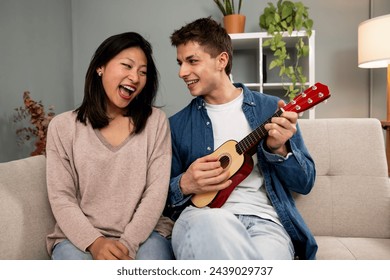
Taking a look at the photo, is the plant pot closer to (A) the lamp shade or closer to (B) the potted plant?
(B) the potted plant

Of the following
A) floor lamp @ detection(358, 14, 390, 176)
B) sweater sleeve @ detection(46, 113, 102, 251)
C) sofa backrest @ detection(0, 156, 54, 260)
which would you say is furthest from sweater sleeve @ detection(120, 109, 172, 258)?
floor lamp @ detection(358, 14, 390, 176)

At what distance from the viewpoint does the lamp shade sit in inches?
82.6

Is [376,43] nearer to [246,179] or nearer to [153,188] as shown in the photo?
[246,179]

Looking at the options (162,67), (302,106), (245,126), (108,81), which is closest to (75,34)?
(162,67)

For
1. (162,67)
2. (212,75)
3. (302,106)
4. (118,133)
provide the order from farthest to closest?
(162,67)
(212,75)
(118,133)
(302,106)

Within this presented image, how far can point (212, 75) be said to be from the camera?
132 cm

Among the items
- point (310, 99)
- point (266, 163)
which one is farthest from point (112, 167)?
point (310, 99)

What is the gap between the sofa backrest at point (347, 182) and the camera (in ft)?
4.61

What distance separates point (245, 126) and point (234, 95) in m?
0.15

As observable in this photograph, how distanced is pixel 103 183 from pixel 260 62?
5.99 feet

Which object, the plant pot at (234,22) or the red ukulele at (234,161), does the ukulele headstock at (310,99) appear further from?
the plant pot at (234,22)

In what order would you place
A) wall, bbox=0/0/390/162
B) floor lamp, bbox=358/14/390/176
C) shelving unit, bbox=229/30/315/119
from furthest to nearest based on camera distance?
1. shelving unit, bbox=229/30/315/119
2. wall, bbox=0/0/390/162
3. floor lamp, bbox=358/14/390/176
